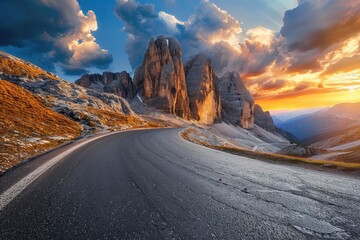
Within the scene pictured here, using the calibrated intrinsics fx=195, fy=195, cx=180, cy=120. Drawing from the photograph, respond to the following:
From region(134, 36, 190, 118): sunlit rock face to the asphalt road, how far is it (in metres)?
126

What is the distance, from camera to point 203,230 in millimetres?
2990

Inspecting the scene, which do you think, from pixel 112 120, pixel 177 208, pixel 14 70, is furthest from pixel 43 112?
pixel 14 70

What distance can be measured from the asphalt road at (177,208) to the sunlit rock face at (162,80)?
412 ft

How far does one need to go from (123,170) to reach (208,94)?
164089 mm

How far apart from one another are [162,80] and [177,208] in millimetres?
137096

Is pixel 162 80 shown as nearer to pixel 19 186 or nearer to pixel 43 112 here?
pixel 43 112

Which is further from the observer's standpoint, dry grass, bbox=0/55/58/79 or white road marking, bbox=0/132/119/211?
dry grass, bbox=0/55/58/79

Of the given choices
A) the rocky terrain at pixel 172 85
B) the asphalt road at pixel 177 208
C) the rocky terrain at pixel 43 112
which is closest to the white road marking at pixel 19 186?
the asphalt road at pixel 177 208

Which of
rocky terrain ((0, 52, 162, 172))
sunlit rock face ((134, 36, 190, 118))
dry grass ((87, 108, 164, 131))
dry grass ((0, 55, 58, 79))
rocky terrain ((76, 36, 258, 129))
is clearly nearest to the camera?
rocky terrain ((0, 52, 162, 172))

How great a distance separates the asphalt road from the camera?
117 inches

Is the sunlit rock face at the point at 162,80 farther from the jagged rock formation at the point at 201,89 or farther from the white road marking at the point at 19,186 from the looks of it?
the white road marking at the point at 19,186

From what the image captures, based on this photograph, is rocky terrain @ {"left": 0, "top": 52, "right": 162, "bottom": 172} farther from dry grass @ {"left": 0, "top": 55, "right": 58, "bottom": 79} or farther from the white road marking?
the white road marking

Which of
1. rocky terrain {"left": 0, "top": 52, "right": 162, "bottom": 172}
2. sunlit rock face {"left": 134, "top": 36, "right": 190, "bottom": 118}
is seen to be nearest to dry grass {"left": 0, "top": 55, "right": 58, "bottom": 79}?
rocky terrain {"left": 0, "top": 52, "right": 162, "bottom": 172}

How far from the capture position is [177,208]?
3.81 metres
